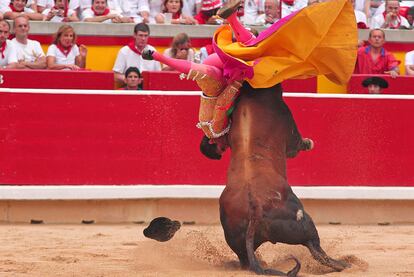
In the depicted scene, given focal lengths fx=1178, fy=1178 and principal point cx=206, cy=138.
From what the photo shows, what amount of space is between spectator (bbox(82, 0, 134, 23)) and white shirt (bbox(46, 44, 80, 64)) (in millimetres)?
670

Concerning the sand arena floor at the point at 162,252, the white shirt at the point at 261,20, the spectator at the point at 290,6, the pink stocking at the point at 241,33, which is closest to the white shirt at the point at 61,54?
the sand arena floor at the point at 162,252

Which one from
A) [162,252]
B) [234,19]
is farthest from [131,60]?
[234,19]

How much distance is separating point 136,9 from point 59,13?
2.80ft

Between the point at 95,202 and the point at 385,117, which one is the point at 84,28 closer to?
the point at 95,202

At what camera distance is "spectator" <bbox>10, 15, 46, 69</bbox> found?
1033 centimetres

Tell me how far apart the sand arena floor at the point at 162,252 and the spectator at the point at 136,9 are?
267cm

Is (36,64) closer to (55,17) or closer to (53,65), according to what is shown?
(53,65)

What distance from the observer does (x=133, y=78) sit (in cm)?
1016

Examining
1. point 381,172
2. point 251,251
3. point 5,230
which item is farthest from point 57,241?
point 381,172

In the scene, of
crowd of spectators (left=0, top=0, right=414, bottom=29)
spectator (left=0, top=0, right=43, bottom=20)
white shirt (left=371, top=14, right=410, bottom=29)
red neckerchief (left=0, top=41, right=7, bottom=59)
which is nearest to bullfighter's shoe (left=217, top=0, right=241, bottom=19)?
red neckerchief (left=0, top=41, right=7, bottom=59)

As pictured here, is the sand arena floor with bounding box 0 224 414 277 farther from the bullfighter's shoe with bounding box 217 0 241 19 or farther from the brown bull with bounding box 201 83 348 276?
the bullfighter's shoe with bounding box 217 0 241 19

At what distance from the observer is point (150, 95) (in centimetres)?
988

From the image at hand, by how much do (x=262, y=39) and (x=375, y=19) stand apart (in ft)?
A: 18.9

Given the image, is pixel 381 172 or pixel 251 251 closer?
pixel 251 251
